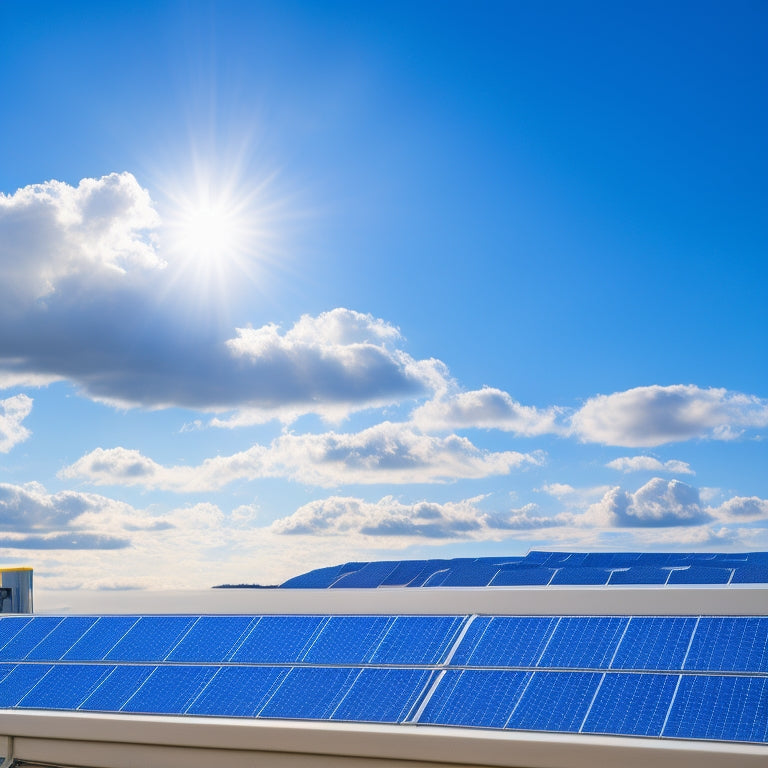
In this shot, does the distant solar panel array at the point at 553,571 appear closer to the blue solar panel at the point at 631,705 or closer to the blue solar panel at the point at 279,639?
the blue solar panel at the point at 279,639

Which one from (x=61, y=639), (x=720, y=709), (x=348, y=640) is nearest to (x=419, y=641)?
(x=348, y=640)

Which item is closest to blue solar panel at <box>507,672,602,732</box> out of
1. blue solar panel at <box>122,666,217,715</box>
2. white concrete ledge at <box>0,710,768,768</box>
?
white concrete ledge at <box>0,710,768,768</box>

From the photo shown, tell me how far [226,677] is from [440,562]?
15009mm

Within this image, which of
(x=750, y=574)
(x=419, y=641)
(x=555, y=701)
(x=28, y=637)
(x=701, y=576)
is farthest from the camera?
(x=750, y=574)

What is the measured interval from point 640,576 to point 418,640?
11.0 m

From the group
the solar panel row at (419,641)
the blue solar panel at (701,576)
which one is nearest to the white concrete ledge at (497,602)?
the solar panel row at (419,641)

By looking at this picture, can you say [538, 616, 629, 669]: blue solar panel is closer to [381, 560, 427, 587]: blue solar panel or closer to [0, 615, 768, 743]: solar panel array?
[0, 615, 768, 743]: solar panel array

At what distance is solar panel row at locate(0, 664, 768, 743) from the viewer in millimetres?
14508

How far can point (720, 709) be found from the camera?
14445 millimetres

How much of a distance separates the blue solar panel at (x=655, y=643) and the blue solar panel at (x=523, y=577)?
9616mm

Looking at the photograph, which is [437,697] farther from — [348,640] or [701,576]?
[701,576]

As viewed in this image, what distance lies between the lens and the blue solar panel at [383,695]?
1581cm

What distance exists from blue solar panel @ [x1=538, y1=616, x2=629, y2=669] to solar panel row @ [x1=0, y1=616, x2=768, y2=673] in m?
0.02

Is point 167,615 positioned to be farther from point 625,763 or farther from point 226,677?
point 625,763
